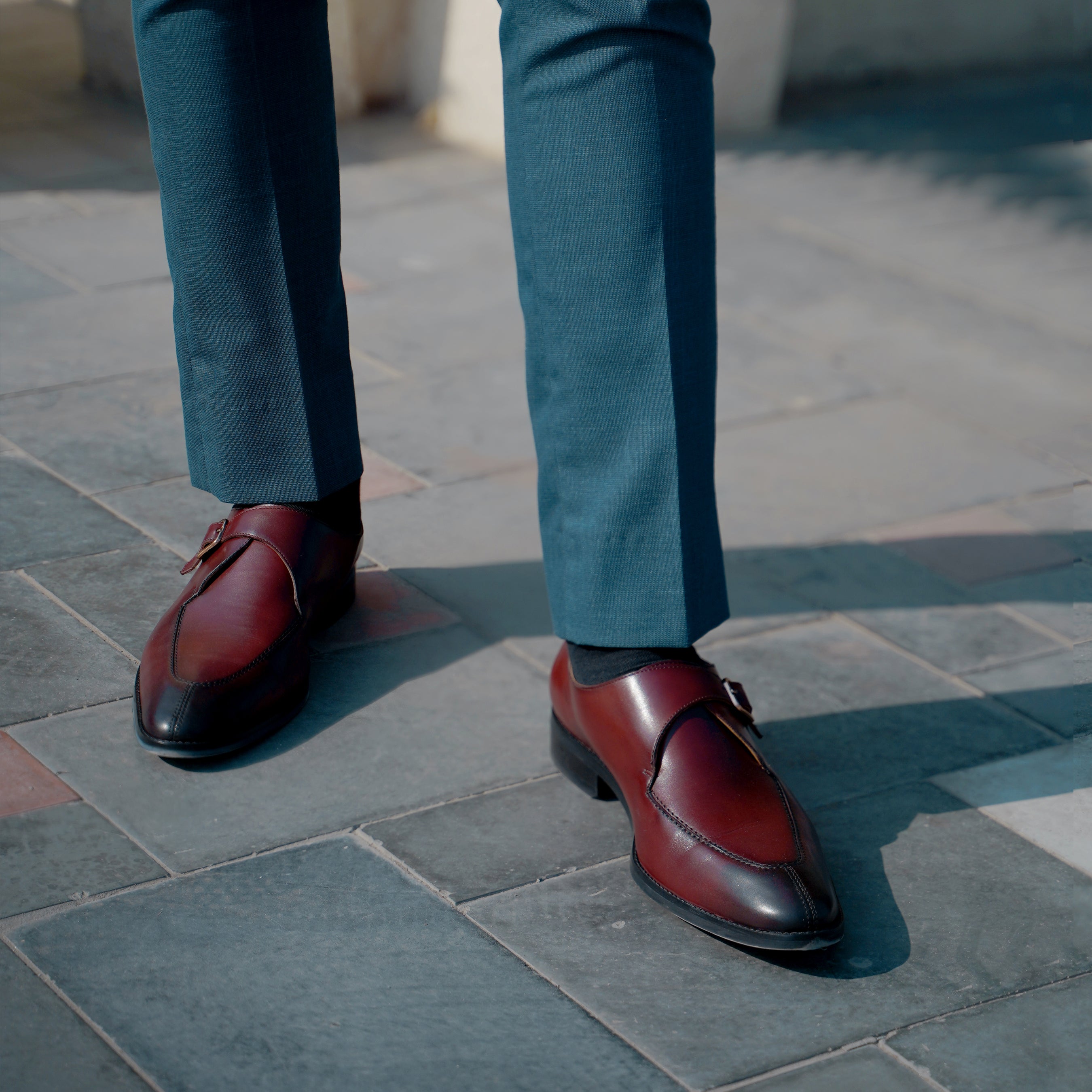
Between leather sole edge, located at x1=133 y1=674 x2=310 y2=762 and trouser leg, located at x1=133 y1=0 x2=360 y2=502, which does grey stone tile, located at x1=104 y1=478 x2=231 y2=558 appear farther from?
leather sole edge, located at x1=133 y1=674 x2=310 y2=762

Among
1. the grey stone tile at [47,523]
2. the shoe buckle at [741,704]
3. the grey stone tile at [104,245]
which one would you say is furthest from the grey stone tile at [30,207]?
the shoe buckle at [741,704]

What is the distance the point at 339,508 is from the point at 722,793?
69 cm

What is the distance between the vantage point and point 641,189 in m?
1.41

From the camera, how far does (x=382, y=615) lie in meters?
2.02

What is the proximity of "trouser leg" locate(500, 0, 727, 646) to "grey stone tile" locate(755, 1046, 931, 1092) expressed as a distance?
0.44m

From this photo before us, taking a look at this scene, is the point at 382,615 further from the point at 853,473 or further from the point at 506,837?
the point at 853,473

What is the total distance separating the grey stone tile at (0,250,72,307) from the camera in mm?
3188

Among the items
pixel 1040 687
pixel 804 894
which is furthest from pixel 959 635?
pixel 804 894

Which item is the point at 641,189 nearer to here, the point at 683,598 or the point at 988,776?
the point at 683,598

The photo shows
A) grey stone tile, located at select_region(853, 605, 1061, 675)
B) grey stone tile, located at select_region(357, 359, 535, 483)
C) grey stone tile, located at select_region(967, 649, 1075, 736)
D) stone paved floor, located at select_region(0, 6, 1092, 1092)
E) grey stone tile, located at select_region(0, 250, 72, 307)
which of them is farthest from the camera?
grey stone tile, located at select_region(0, 250, 72, 307)

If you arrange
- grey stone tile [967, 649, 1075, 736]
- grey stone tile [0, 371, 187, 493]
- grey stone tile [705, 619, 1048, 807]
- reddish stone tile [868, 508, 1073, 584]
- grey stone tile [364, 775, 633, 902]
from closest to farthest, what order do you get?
grey stone tile [364, 775, 633, 902]
grey stone tile [705, 619, 1048, 807]
grey stone tile [967, 649, 1075, 736]
reddish stone tile [868, 508, 1073, 584]
grey stone tile [0, 371, 187, 493]

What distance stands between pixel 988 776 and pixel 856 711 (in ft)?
0.64

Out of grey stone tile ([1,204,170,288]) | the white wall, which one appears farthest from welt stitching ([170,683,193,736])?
the white wall

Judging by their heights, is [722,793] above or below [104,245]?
below
